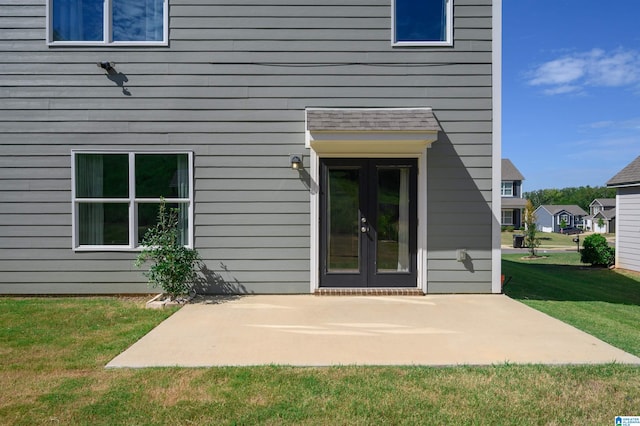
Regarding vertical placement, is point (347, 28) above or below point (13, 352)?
above

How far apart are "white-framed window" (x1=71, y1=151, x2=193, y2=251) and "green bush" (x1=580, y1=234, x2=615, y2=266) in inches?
510

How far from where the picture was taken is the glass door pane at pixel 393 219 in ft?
19.7

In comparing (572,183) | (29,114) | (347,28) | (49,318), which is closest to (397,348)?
(49,318)

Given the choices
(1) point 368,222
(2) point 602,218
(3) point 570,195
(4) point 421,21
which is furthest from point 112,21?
(3) point 570,195

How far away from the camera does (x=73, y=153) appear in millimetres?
5891

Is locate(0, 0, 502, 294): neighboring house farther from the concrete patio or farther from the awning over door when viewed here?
the concrete patio

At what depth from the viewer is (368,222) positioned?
19.6 feet

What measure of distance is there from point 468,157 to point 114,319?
5.64 meters

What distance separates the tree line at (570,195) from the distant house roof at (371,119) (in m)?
72.1

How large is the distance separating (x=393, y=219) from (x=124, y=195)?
4.35m

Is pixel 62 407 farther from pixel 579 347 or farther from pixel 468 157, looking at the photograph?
pixel 468 157

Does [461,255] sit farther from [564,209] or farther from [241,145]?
[564,209]

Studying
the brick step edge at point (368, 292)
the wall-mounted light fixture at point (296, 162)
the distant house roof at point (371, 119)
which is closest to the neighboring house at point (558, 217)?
the brick step edge at point (368, 292)

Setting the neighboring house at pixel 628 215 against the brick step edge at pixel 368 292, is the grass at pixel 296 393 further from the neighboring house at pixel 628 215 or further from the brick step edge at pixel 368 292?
the neighboring house at pixel 628 215
